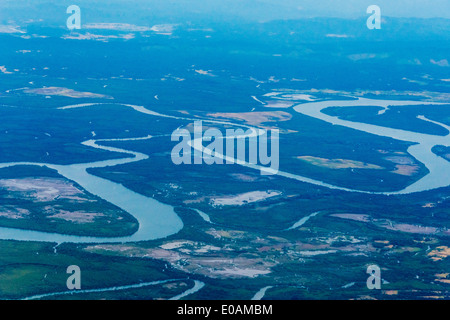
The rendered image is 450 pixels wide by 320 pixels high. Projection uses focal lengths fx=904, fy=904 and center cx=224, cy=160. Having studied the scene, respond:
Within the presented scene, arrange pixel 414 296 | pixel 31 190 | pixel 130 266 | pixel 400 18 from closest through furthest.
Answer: pixel 414 296 < pixel 130 266 < pixel 31 190 < pixel 400 18

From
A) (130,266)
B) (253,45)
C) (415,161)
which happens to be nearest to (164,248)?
(130,266)

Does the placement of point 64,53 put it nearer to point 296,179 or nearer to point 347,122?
point 347,122

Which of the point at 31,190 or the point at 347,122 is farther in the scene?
the point at 347,122

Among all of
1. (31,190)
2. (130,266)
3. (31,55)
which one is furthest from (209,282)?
(31,55)

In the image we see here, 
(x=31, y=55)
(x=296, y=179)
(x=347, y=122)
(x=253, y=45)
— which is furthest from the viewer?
(x=253, y=45)

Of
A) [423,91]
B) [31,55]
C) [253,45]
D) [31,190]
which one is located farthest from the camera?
[253,45]

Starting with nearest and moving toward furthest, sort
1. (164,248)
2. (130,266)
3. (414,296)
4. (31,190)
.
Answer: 1. (414,296)
2. (130,266)
3. (164,248)
4. (31,190)

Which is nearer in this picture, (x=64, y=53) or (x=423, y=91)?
(x=423, y=91)

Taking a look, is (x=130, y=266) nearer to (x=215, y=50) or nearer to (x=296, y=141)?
(x=296, y=141)
